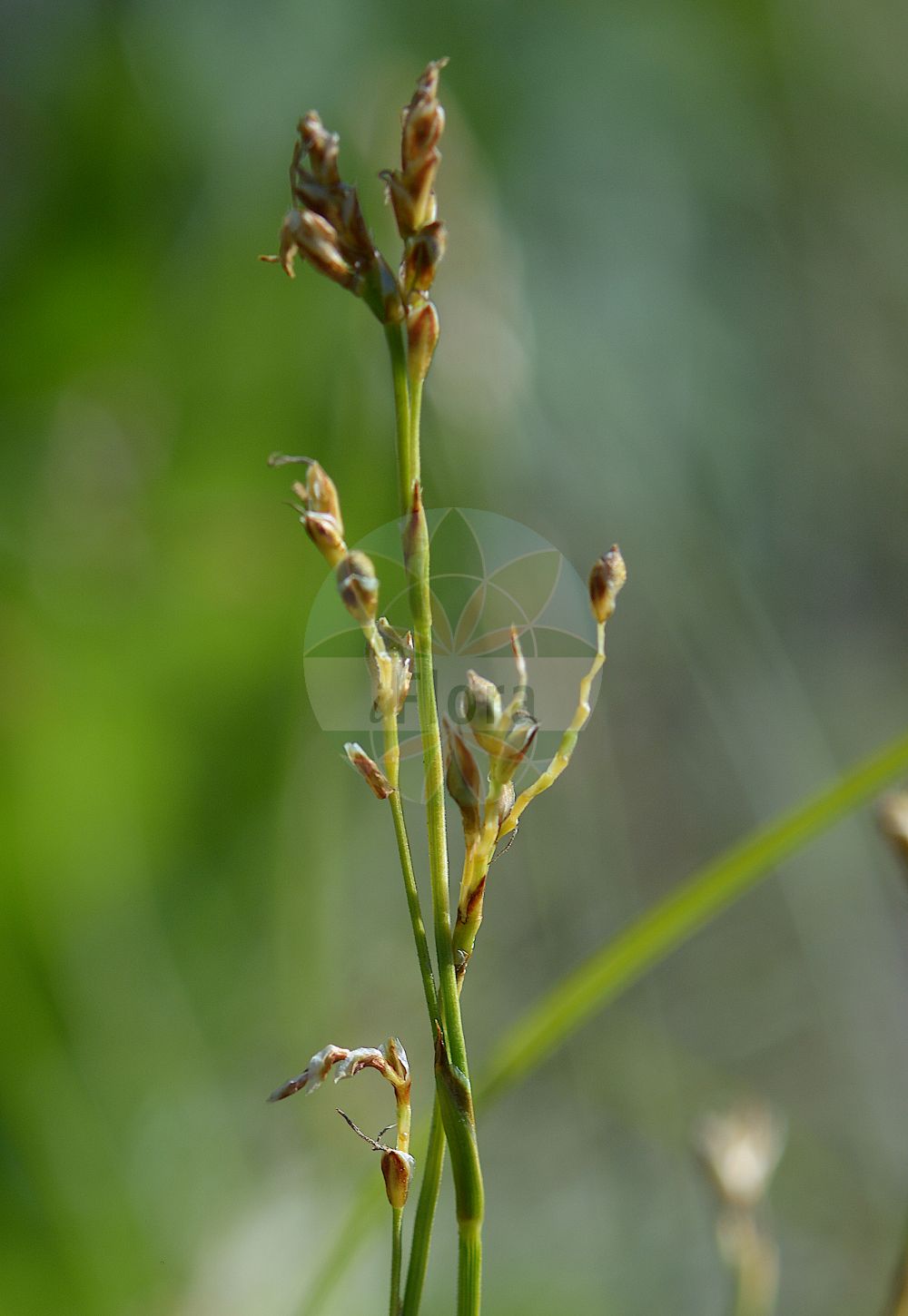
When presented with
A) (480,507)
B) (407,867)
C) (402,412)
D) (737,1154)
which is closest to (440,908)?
(407,867)

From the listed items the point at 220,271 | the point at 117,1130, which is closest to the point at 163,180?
the point at 220,271

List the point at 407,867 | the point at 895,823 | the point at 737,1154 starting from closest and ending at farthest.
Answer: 1. the point at 407,867
2. the point at 895,823
3. the point at 737,1154

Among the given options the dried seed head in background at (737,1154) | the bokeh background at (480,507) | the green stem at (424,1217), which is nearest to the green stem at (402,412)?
the green stem at (424,1217)

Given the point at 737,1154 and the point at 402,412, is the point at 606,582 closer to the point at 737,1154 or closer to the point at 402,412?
the point at 402,412

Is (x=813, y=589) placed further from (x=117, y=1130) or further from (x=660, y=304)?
(x=117, y=1130)

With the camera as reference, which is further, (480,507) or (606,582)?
(480,507)

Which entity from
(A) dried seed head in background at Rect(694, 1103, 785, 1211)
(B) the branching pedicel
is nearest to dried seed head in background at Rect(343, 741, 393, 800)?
(B) the branching pedicel

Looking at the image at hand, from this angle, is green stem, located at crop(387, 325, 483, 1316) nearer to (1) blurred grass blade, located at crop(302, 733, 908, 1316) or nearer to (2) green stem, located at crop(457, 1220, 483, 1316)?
(2) green stem, located at crop(457, 1220, 483, 1316)
